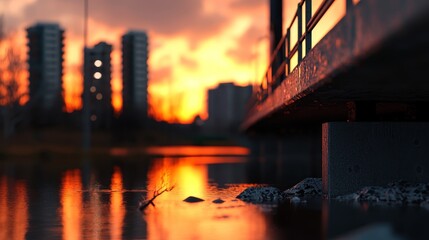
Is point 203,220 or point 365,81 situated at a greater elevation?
point 365,81

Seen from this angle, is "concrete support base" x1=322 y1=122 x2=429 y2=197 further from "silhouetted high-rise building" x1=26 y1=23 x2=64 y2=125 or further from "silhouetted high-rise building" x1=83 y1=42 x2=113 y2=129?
"silhouetted high-rise building" x1=26 y1=23 x2=64 y2=125

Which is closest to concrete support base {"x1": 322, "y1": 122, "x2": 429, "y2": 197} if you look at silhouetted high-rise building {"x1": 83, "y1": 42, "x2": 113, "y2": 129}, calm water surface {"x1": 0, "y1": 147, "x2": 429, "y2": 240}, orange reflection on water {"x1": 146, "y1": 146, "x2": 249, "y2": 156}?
calm water surface {"x1": 0, "y1": 147, "x2": 429, "y2": 240}

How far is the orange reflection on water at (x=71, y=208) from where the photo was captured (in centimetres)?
1133

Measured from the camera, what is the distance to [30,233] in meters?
11.1

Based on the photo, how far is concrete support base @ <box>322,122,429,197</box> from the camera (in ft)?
56.6

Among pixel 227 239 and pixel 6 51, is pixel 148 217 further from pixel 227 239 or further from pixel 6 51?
pixel 6 51

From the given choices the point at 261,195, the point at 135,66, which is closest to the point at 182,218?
the point at 261,195

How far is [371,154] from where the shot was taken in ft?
57.5

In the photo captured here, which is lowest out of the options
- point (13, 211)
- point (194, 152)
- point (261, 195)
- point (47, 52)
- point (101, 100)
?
point (13, 211)

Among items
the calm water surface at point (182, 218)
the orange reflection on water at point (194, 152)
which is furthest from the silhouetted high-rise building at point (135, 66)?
the calm water surface at point (182, 218)

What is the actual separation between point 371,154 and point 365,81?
6.00 metres

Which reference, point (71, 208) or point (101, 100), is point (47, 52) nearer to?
point (101, 100)

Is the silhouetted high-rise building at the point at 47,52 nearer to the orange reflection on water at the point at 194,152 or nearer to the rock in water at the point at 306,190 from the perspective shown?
the orange reflection on water at the point at 194,152

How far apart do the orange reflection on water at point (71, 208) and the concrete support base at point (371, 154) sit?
19.6ft
